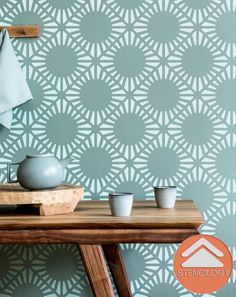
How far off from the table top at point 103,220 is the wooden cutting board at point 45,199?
0.03 meters

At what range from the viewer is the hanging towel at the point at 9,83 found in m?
1.84

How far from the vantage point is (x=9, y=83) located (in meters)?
1.84

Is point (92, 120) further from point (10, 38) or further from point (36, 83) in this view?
point (10, 38)

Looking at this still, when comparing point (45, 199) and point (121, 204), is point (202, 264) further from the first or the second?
point (45, 199)

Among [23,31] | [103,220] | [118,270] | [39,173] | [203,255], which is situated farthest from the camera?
[23,31]

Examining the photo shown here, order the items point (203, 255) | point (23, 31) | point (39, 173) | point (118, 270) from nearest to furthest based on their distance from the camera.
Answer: point (203, 255)
point (39, 173)
point (118, 270)
point (23, 31)

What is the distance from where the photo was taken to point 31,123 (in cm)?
196

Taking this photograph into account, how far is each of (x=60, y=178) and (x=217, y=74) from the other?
0.73 metres

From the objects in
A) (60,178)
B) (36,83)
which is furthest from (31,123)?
(60,178)

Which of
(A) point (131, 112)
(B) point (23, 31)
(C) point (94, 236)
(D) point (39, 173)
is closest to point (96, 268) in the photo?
(C) point (94, 236)

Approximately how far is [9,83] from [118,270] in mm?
739

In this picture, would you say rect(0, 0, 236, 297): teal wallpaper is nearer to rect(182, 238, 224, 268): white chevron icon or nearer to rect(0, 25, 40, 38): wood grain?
rect(0, 25, 40, 38): wood grain

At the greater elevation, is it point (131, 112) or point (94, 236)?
point (131, 112)

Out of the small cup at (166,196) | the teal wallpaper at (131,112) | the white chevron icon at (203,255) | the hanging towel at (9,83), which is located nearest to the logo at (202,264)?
the white chevron icon at (203,255)
